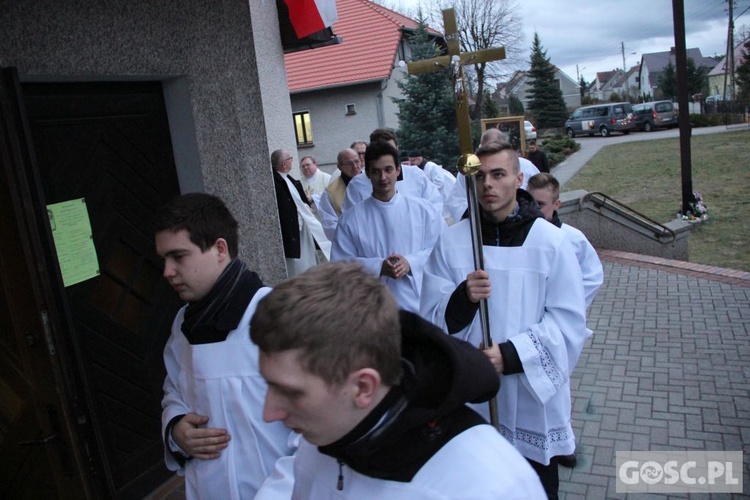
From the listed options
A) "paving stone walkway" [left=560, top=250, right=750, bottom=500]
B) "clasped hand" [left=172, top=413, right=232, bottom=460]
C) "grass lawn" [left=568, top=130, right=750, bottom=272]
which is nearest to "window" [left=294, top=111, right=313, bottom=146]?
Answer: "grass lawn" [left=568, top=130, right=750, bottom=272]

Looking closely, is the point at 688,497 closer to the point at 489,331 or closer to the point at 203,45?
the point at 489,331

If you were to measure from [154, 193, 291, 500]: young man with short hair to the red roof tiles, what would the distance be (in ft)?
67.1

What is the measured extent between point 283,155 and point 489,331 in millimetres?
5242

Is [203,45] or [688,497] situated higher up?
[203,45]

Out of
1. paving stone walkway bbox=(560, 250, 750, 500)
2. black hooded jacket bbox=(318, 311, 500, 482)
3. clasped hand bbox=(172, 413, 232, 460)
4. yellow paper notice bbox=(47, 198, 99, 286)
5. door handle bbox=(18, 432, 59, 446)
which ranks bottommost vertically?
paving stone walkway bbox=(560, 250, 750, 500)

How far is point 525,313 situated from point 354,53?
2168cm

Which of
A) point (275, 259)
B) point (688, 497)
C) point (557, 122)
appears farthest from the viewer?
point (557, 122)

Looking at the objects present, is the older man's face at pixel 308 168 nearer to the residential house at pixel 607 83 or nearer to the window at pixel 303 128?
the window at pixel 303 128

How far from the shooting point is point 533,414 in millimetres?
2861

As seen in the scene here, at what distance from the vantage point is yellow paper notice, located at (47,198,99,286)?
3.46 meters

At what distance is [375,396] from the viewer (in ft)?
4.17

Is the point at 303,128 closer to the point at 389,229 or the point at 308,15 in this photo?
the point at 308,15

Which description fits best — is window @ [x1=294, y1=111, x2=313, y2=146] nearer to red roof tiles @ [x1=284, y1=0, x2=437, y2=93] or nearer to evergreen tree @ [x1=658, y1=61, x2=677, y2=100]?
red roof tiles @ [x1=284, y1=0, x2=437, y2=93]

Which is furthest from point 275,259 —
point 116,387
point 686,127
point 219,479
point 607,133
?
point 607,133
